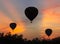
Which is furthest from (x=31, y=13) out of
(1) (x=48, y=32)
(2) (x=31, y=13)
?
(1) (x=48, y=32)

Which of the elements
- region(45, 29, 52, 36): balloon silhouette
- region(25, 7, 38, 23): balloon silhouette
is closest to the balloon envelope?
region(25, 7, 38, 23): balloon silhouette

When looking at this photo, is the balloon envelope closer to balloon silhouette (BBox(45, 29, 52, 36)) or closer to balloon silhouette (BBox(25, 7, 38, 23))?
balloon silhouette (BBox(25, 7, 38, 23))

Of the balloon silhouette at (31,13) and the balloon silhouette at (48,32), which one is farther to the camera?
the balloon silhouette at (48,32)

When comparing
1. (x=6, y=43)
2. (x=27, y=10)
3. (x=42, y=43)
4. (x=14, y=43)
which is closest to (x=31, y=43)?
(x=42, y=43)

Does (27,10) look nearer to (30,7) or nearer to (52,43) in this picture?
(30,7)

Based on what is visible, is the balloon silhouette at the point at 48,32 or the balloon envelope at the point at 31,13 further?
the balloon silhouette at the point at 48,32

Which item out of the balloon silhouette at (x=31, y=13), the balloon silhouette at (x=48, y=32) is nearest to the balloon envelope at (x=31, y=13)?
the balloon silhouette at (x=31, y=13)

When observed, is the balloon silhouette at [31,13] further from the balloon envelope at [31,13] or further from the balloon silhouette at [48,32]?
the balloon silhouette at [48,32]

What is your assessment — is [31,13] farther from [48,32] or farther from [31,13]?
[48,32]

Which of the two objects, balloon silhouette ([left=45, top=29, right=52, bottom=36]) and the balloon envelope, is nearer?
the balloon envelope

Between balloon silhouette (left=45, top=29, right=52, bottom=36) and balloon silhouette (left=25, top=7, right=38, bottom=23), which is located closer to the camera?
balloon silhouette (left=25, top=7, right=38, bottom=23)

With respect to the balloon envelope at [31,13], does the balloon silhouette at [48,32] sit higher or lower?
higher

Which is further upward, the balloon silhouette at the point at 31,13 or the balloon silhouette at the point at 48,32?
the balloon silhouette at the point at 48,32

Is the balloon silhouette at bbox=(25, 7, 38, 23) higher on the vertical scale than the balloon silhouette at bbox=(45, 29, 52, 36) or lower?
lower
